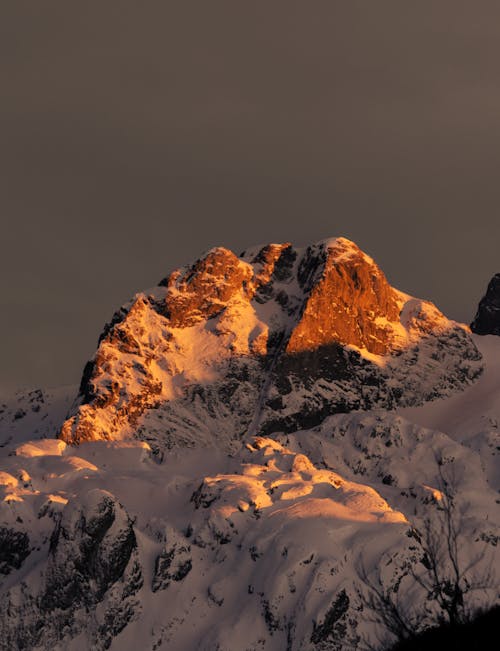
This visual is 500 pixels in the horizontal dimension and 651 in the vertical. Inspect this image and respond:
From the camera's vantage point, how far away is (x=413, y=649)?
6275cm

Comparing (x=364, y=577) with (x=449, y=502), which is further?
(x=364, y=577)

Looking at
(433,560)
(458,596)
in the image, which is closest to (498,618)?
(433,560)

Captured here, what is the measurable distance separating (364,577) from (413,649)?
21.5 ft

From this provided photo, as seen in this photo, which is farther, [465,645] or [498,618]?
[498,618]

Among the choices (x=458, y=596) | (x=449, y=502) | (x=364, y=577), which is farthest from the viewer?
(x=364, y=577)

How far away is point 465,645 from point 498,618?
7382 millimetres

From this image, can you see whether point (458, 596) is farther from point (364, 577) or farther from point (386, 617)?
point (364, 577)

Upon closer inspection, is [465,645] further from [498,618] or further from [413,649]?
[498,618]

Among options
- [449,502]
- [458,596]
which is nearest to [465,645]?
[458,596]

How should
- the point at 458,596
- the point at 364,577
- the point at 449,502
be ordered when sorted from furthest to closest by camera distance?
the point at 364,577, the point at 449,502, the point at 458,596

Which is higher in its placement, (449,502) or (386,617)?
(449,502)

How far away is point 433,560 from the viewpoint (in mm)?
66000

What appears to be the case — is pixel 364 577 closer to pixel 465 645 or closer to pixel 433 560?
pixel 433 560

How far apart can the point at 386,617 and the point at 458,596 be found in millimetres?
4548
